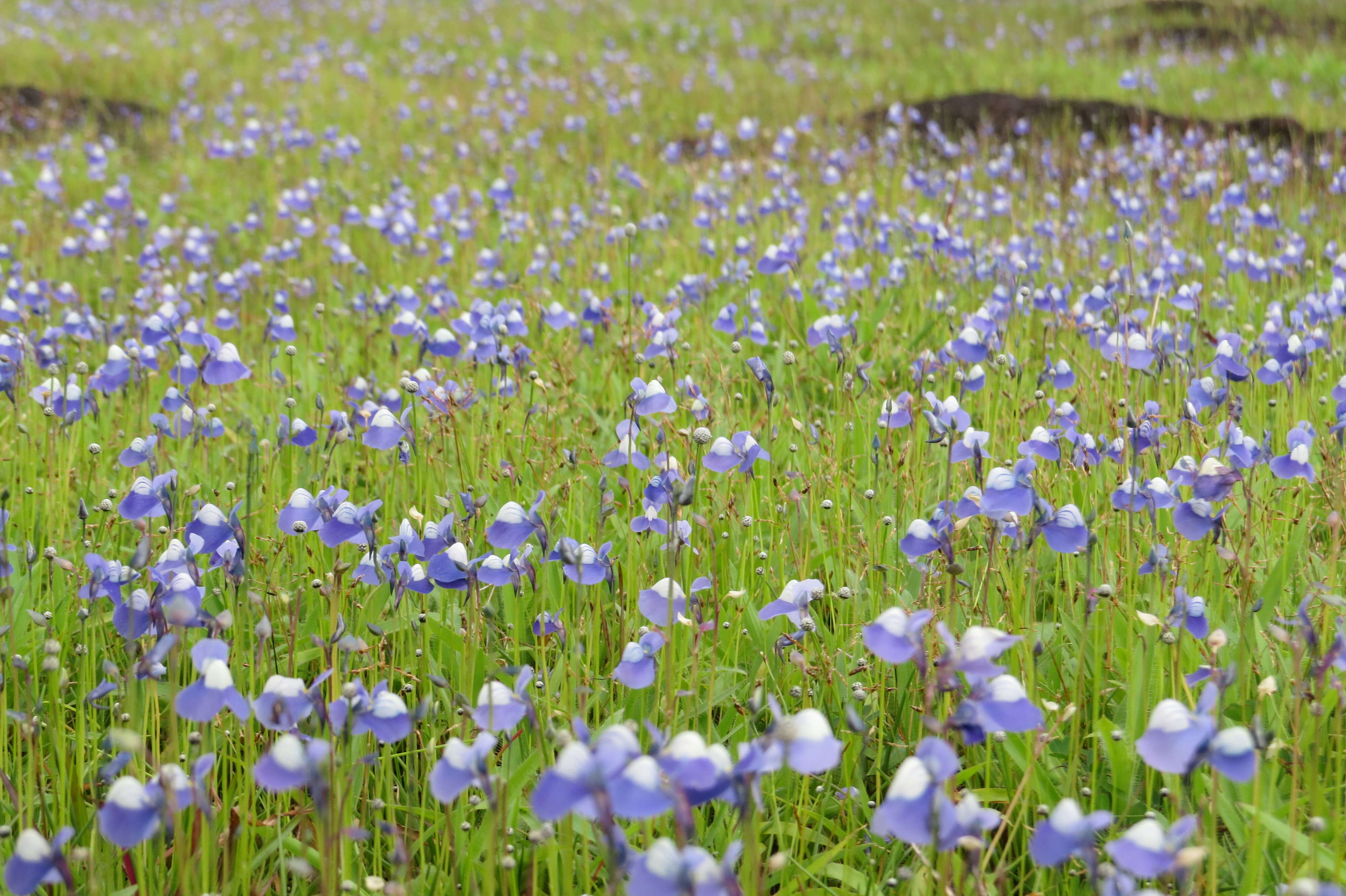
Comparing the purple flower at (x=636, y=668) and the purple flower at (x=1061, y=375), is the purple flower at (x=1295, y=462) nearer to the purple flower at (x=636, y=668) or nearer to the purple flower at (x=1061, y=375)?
the purple flower at (x=1061, y=375)

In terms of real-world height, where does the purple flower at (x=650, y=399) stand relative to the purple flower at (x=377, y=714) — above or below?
above

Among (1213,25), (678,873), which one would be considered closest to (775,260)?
(678,873)

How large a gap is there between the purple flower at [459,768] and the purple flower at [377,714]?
0.18 meters

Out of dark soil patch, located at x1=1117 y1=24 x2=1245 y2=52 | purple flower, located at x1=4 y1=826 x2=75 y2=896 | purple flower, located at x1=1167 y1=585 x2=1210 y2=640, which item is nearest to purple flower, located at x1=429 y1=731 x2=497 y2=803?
purple flower, located at x1=4 y1=826 x2=75 y2=896

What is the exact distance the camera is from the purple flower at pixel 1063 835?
3.61ft

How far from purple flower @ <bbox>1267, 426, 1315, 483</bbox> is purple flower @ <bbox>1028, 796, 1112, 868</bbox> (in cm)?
131

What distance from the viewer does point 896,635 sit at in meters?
1.32

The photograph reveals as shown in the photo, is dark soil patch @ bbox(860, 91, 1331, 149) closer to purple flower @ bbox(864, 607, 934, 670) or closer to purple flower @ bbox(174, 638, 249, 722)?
purple flower @ bbox(864, 607, 934, 670)

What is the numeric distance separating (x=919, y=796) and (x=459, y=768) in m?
0.55

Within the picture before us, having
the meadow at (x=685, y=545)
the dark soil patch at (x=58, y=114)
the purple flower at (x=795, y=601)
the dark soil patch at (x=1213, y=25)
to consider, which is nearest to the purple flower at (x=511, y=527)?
the meadow at (x=685, y=545)

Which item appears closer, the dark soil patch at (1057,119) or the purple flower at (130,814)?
the purple flower at (130,814)

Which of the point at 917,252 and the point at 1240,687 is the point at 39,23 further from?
the point at 1240,687

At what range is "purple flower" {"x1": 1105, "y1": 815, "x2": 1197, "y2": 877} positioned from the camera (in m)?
1.08

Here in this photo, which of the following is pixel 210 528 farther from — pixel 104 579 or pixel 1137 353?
pixel 1137 353
